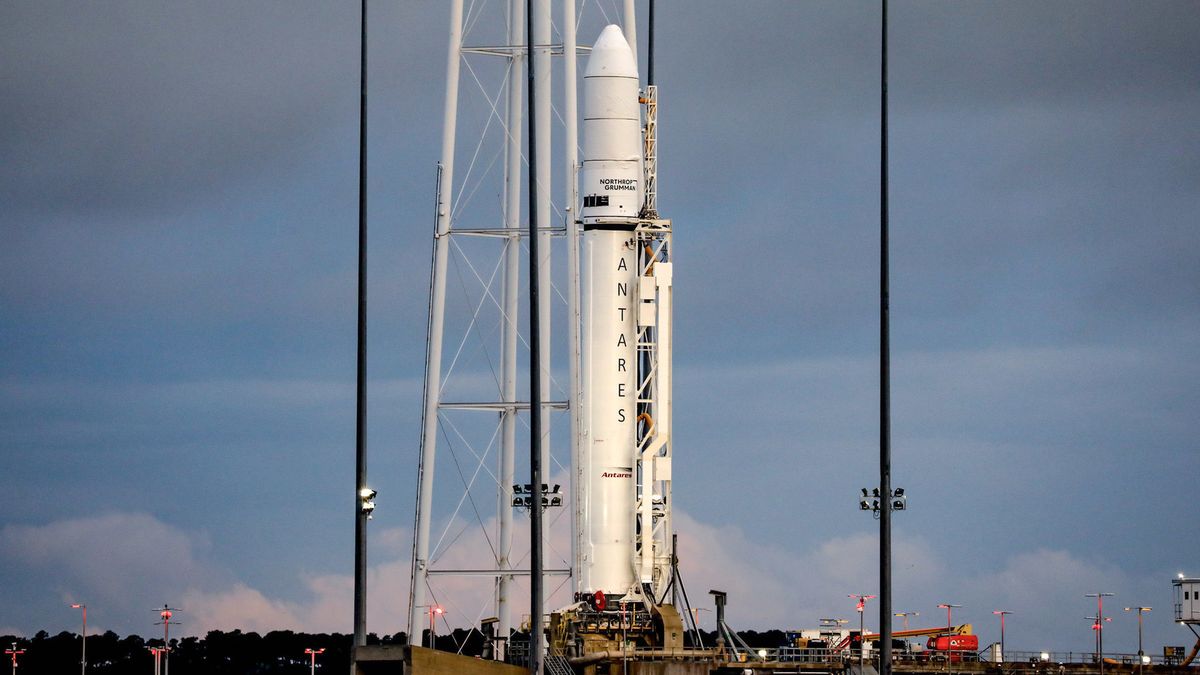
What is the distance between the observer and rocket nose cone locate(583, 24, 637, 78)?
259 feet

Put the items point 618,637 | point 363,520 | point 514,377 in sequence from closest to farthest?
point 363,520
point 618,637
point 514,377

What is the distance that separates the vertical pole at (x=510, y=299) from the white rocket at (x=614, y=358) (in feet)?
13.4

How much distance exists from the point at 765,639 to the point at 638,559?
2672 inches

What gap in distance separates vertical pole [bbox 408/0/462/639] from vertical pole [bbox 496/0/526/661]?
211cm

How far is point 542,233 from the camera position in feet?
267

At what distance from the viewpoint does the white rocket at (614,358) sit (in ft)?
256

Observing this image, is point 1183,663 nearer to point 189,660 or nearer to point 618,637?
point 618,637

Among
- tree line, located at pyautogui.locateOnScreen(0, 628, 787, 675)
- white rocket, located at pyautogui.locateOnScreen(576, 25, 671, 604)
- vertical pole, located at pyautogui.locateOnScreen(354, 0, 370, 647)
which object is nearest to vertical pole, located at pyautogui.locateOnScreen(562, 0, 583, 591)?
white rocket, located at pyautogui.locateOnScreen(576, 25, 671, 604)

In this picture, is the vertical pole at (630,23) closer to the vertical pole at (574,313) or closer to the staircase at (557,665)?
the vertical pole at (574,313)

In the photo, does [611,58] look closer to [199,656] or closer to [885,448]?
[885,448]

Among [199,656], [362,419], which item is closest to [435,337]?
[362,419]

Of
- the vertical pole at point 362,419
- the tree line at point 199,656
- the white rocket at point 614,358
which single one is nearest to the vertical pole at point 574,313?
the white rocket at point 614,358

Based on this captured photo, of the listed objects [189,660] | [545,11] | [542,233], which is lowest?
[189,660]

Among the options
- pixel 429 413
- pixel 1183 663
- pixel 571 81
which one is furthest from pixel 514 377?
pixel 1183 663
